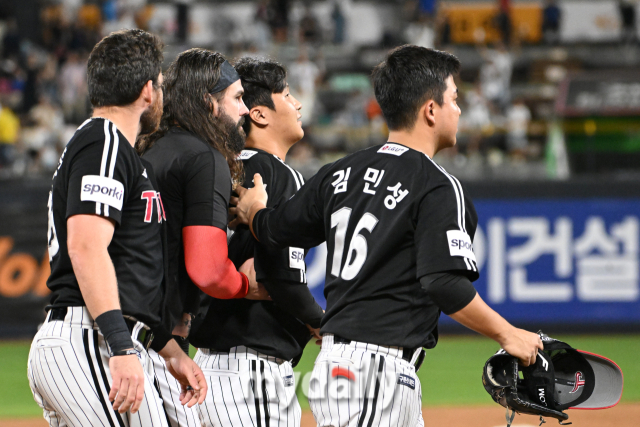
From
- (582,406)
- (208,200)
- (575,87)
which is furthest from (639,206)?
(208,200)

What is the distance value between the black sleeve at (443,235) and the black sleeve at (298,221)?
18.2 inches

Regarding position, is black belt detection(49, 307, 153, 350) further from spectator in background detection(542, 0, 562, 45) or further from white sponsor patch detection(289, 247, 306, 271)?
spectator in background detection(542, 0, 562, 45)

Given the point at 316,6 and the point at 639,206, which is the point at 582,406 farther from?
the point at 316,6

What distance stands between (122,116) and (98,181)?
13.0 inches

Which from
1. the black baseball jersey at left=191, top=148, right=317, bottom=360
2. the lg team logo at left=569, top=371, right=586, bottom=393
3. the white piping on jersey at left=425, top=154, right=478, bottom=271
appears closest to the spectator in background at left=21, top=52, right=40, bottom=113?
the black baseball jersey at left=191, top=148, right=317, bottom=360

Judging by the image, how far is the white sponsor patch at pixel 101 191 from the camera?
98.0 inches

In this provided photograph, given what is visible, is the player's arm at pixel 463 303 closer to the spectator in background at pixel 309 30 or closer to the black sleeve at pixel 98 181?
the black sleeve at pixel 98 181

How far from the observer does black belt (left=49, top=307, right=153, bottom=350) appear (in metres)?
2.62

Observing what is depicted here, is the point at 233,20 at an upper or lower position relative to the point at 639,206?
upper

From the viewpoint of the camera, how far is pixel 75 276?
8.46 feet

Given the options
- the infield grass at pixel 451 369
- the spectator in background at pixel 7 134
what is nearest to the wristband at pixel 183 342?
the infield grass at pixel 451 369

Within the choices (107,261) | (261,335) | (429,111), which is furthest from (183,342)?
(429,111)

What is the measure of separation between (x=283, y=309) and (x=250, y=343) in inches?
7.6

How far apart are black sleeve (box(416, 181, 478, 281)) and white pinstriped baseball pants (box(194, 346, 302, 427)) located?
3.00 ft
